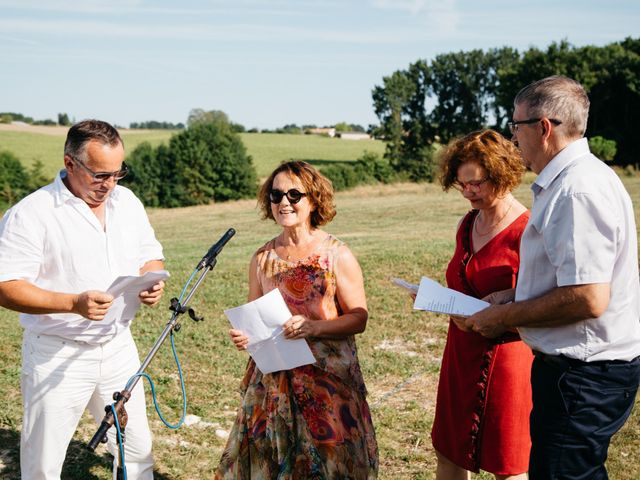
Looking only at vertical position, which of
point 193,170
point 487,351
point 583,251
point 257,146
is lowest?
point 193,170

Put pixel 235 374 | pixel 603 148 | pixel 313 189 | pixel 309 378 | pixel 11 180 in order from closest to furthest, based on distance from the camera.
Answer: pixel 309 378 → pixel 313 189 → pixel 235 374 → pixel 11 180 → pixel 603 148

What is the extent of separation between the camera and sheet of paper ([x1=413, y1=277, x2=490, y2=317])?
3424mm

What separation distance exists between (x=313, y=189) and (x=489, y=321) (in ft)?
4.49

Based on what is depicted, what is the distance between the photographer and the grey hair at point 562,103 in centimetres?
294

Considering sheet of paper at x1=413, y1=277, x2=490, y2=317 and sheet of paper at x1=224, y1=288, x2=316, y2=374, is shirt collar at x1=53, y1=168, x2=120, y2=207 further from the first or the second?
sheet of paper at x1=413, y1=277, x2=490, y2=317

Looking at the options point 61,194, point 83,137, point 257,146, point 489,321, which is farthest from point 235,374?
point 257,146

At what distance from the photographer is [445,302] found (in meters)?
3.49

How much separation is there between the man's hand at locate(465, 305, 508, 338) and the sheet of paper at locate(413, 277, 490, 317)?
77mm

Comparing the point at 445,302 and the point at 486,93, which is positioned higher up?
the point at 486,93

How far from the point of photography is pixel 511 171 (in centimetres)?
387

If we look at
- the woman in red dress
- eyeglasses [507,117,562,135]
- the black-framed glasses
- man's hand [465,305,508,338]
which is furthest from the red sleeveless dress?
the black-framed glasses

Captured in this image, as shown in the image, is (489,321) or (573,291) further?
(489,321)

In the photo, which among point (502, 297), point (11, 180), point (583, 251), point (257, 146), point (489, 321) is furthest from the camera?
point (257, 146)

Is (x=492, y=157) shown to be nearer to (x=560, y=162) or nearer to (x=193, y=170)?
(x=560, y=162)
